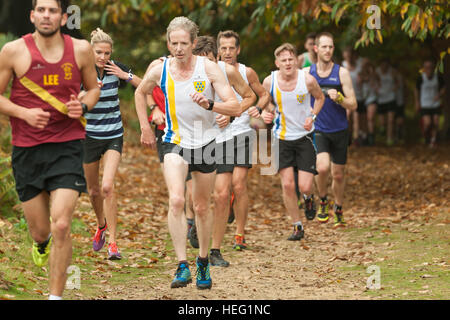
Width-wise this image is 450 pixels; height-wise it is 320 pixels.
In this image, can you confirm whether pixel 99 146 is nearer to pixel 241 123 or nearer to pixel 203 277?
pixel 241 123

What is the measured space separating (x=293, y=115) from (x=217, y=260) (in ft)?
7.96

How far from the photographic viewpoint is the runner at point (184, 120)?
7.18 meters

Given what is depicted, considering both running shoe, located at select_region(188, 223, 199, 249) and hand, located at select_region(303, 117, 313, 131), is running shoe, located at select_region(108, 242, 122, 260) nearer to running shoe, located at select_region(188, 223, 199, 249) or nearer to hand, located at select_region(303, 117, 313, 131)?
running shoe, located at select_region(188, 223, 199, 249)

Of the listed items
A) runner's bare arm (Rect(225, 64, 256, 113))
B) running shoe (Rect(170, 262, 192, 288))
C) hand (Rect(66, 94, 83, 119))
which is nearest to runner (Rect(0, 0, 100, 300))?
hand (Rect(66, 94, 83, 119))

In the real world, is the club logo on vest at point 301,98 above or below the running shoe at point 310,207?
above

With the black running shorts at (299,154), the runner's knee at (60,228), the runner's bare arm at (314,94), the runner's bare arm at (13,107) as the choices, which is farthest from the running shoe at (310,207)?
the runner's bare arm at (13,107)

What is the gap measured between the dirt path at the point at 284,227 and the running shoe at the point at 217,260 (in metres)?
0.14

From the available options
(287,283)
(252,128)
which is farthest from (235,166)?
(287,283)

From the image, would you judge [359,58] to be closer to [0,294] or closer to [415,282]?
[415,282]

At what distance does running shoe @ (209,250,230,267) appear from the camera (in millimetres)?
8781

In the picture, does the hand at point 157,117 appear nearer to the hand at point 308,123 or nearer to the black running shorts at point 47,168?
the hand at point 308,123

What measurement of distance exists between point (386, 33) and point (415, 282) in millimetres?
6570

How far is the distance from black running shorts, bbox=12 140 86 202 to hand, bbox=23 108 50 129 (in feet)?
0.87

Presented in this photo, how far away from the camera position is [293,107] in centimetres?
1023
